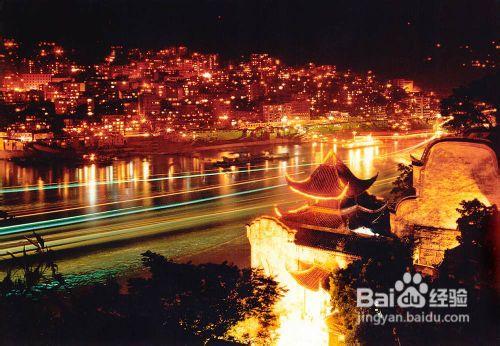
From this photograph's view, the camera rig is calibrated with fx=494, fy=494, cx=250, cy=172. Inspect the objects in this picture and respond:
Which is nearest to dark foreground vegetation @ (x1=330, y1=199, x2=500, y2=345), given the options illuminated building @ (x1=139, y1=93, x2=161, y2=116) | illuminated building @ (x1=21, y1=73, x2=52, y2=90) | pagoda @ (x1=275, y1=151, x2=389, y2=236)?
pagoda @ (x1=275, y1=151, x2=389, y2=236)

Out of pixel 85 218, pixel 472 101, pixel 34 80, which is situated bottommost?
pixel 85 218

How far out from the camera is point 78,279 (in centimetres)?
1229

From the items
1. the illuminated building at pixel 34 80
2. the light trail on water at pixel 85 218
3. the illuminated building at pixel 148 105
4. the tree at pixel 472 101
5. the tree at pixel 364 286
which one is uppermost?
the illuminated building at pixel 34 80

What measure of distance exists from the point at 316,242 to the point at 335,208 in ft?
3.41

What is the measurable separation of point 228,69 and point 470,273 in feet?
301

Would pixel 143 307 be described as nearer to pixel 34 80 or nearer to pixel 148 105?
pixel 148 105

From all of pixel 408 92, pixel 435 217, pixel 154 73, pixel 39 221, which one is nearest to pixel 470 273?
pixel 435 217

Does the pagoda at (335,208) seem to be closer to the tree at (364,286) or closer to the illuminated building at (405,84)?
the tree at (364,286)

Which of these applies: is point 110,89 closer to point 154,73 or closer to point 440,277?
point 154,73

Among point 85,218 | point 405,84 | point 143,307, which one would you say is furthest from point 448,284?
point 405,84

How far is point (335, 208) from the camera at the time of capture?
28.8 ft

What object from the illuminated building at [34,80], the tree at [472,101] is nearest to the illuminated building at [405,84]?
the illuminated building at [34,80]

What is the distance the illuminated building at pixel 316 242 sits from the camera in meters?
7.46

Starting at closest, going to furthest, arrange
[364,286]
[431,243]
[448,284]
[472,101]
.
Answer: [448,284] → [364,286] → [431,243] → [472,101]
